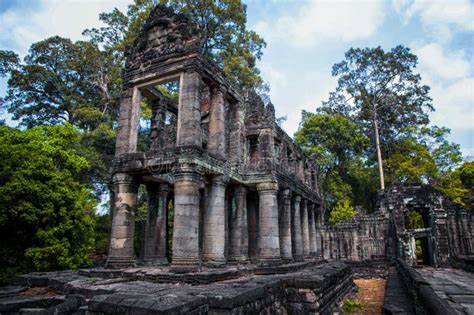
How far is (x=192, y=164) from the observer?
30.5 feet

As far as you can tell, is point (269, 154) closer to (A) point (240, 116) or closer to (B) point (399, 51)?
(A) point (240, 116)

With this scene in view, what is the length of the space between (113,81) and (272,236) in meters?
19.7

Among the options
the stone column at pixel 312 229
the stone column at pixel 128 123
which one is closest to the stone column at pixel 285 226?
the stone column at pixel 312 229

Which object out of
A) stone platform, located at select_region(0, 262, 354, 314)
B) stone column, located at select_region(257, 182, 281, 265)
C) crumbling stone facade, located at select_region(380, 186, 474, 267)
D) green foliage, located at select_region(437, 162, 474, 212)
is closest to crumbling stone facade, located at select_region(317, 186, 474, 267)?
crumbling stone facade, located at select_region(380, 186, 474, 267)

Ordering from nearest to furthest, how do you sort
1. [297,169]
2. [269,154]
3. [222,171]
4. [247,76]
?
[222,171]
[269,154]
[297,169]
[247,76]

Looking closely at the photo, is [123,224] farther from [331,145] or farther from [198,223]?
[331,145]

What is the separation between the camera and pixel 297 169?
18500 millimetres

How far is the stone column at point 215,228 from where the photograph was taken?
1015 cm

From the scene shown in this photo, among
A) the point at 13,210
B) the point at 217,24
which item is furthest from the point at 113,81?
the point at 13,210

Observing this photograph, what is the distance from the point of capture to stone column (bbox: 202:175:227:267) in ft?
33.3

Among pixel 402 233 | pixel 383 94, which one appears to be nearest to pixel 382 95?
pixel 383 94

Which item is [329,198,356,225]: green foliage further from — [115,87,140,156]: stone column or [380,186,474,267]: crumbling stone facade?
[115,87,140,156]: stone column

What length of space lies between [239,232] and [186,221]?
3.75 metres

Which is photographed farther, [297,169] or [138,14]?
[138,14]
